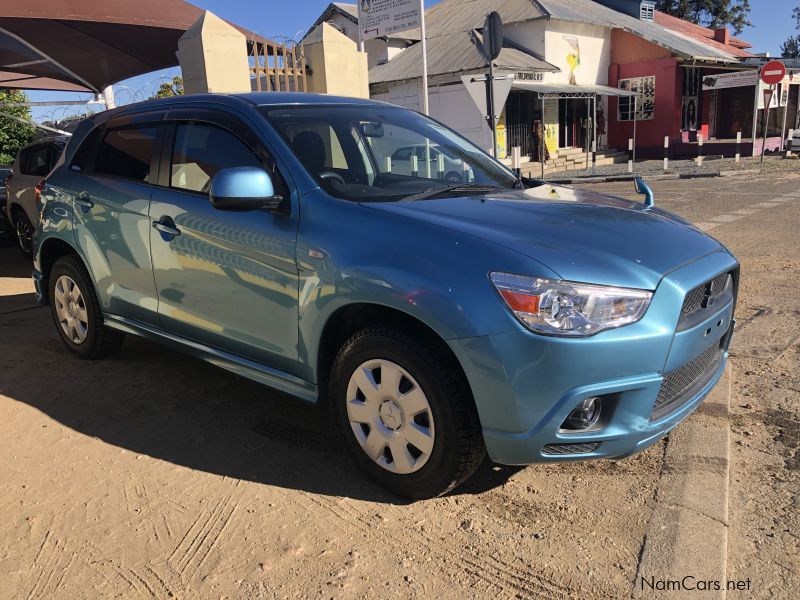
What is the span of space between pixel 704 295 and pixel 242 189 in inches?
81.1

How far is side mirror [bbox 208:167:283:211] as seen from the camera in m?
2.98

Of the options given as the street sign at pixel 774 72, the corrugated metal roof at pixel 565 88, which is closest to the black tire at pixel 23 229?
the corrugated metal roof at pixel 565 88

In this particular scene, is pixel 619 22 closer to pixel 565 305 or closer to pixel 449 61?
pixel 449 61

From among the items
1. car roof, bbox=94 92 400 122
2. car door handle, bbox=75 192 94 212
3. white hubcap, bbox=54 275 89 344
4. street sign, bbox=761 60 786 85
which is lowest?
white hubcap, bbox=54 275 89 344

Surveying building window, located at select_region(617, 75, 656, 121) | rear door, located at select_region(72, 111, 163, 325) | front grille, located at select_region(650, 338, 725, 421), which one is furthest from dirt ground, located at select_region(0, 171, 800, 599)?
building window, located at select_region(617, 75, 656, 121)

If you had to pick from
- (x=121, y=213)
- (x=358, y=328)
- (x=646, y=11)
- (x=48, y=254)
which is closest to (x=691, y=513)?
(x=358, y=328)

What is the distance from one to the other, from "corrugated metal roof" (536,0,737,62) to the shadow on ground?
22569 millimetres

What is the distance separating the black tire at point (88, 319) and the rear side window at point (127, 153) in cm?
70

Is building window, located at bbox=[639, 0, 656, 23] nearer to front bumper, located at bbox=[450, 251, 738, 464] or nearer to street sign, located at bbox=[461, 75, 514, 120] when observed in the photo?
street sign, located at bbox=[461, 75, 514, 120]

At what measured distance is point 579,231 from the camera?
2.75m

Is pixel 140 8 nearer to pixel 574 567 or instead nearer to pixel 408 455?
pixel 408 455

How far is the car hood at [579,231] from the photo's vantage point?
98.0 inches

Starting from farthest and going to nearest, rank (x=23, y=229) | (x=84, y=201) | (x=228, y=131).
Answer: (x=23, y=229) < (x=84, y=201) < (x=228, y=131)

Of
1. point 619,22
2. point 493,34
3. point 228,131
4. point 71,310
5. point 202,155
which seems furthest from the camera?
point 619,22
